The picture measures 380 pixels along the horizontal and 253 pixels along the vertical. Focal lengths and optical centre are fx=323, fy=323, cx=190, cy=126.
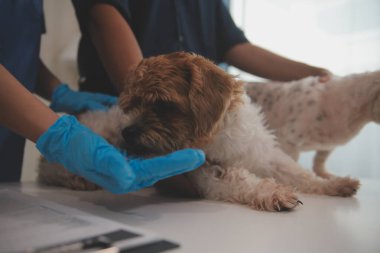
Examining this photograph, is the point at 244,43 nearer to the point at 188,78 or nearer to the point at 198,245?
the point at 188,78

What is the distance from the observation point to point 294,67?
2.02 m

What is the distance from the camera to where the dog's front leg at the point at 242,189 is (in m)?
0.90

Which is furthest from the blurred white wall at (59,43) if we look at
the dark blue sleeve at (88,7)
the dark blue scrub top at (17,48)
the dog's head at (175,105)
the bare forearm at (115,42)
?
the dog's head at (175,105)

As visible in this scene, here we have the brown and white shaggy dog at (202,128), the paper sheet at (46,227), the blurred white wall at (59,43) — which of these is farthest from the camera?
the blurred white wall at (59,43)

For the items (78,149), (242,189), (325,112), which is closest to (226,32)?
(325,112)

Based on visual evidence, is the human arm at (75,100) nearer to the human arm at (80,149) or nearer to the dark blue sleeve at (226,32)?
the human arm at (80,149)

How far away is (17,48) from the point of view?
136cm

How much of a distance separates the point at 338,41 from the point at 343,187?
1.61 m

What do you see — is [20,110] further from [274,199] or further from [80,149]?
[274,199]

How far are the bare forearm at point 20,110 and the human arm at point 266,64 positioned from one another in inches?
56.7

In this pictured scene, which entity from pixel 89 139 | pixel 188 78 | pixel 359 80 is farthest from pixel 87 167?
pixel 359 80

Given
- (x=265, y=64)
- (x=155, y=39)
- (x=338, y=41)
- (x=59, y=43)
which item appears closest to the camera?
(x=155, y=39)

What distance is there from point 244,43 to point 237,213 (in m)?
1.40

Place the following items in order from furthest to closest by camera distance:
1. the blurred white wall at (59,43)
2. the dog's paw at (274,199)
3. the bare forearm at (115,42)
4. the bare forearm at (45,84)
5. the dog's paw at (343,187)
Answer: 1. the blurred white wall at (59,43)
2. the bare forearm at (45,84)
3. the bare forearm at (115,42)
4. the dog's paw at (343,187)
5. the dog's paw at (274,199)
